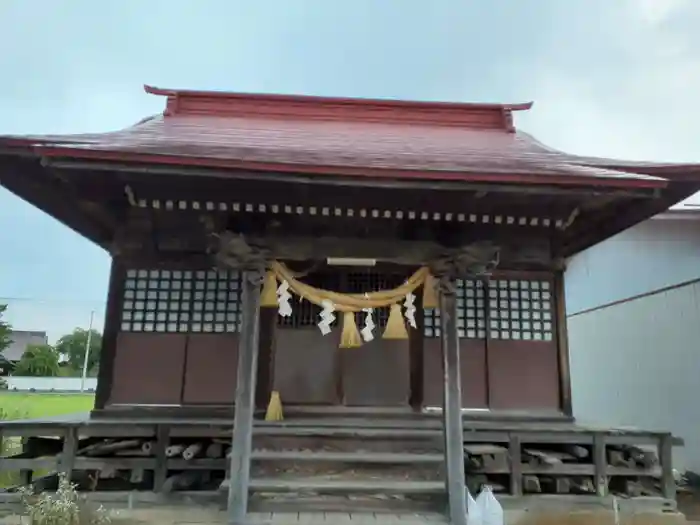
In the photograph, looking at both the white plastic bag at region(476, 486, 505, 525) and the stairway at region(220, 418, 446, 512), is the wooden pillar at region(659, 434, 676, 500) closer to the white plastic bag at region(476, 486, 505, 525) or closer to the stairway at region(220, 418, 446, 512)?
the white plastic bag at region(476, 486, 505, 525)

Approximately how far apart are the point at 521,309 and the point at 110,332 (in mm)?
5264

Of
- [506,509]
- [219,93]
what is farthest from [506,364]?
[219,93]

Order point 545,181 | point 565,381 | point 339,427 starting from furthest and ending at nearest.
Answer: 1. point 565,381
2. point 339,427
3. point 545,181

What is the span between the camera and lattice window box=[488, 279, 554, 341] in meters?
6.73

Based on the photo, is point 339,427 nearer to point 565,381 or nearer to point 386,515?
point 386,515

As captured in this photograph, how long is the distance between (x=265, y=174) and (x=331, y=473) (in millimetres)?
3062

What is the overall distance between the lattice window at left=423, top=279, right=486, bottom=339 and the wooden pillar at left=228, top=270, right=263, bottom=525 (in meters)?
2.64

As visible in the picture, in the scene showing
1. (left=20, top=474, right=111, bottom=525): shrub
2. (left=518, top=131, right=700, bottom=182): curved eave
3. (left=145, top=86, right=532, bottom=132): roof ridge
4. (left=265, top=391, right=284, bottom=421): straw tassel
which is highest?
(left=145, top=86, right=532, bottom=132): roof ridge

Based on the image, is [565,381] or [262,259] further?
[565,381]

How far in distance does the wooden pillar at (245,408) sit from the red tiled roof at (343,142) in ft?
4.07

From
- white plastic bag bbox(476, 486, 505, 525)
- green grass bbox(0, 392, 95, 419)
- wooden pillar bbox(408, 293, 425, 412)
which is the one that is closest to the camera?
white plastic bag bbox(476, 486, 505, 525)

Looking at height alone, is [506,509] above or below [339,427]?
below

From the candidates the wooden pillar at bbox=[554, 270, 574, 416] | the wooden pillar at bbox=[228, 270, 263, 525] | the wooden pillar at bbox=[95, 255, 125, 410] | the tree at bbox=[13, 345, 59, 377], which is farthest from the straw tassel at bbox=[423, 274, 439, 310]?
the tree at bbox=[13, 345, 59, 377]

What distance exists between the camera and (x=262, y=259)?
485 cm
